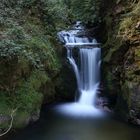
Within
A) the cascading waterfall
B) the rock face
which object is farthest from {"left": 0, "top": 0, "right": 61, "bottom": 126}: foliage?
the rock face

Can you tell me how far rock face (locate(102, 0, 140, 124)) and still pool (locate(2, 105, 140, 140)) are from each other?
2.05 ft

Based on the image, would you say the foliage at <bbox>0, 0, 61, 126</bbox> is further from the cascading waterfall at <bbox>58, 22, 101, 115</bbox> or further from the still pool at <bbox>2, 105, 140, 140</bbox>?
the cascading waterfall at <bbox>58, 22, 101, 115</bbox>

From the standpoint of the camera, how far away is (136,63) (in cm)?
1041

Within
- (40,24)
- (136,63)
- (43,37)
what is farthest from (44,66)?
(136,63)

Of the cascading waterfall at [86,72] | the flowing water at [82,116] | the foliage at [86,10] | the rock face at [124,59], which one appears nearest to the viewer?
the flowing water at [82,116]

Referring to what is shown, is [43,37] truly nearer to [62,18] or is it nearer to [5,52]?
[62,18]

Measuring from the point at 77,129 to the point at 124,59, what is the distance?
3.15 m

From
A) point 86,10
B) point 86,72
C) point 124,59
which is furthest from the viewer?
point 86,10

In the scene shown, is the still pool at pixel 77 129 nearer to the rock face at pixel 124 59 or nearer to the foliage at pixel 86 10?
the rock face at pixel 124 59

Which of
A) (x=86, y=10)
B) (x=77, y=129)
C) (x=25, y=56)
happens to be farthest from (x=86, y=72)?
(x=86, y=10)

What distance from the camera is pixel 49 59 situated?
1129 centimetres

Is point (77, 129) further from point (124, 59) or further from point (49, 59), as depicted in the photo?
point (124, 59)

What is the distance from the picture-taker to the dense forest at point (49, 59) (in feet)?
30.2

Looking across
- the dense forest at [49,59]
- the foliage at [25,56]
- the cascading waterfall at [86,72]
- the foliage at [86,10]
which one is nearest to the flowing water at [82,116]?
the cascading waterfall at [86,72]
